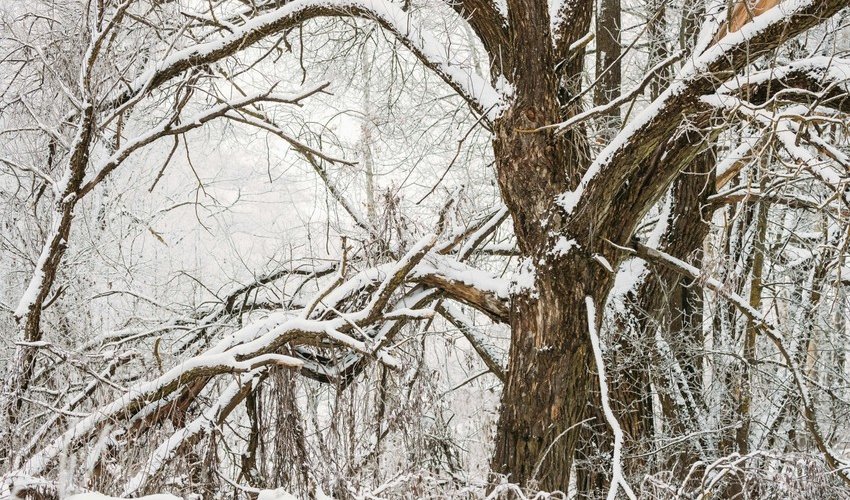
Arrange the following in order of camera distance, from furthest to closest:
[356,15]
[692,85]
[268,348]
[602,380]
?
[356,15]
[268,348]
[602,380]
[692,85]

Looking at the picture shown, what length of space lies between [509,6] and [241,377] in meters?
2.75

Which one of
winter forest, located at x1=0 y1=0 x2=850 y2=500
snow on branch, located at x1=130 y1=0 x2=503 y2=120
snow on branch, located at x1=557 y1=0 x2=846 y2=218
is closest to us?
snow on branch, located at x1=557 y1=0 x2=846 y2=218

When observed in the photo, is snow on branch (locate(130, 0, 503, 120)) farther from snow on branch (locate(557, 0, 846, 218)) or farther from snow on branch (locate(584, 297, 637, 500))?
snow on branch (locate(584, 297, 637, 500))

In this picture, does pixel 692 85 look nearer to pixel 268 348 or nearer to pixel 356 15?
pixel 356 15

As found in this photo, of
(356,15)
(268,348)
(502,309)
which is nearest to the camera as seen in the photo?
(268,348)

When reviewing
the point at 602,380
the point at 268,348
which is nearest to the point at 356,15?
the point at 268,348

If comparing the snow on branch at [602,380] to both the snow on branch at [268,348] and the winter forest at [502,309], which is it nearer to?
the winter forest at [502,309]

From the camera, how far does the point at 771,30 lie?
12.0 feet

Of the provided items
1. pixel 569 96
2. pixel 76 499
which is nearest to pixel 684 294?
pixel 569 96

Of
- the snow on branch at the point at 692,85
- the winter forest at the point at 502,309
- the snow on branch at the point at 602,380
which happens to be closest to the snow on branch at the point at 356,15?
the winter forest at the point at 502,309

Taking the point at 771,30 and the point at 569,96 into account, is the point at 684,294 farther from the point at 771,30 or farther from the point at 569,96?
the point at 771,30

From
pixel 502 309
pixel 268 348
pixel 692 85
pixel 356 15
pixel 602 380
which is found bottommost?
pixel 602 380

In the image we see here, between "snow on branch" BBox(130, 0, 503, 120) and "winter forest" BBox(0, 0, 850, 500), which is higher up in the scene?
"snow on branch" BBox(130, 0, 503, 120)

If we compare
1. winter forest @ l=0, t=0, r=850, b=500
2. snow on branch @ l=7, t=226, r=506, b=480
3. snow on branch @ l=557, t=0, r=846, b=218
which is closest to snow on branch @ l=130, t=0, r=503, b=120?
winter forest @ l=0, t=0, r=850, b=500
